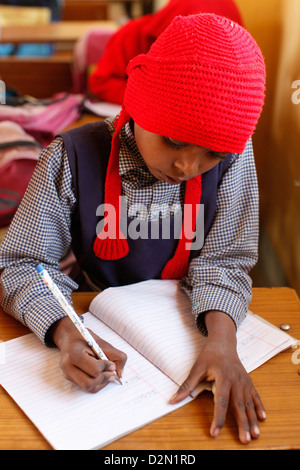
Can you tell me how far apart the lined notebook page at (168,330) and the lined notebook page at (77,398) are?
0.03 metres

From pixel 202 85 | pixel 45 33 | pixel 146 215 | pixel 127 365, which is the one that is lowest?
pixel 45 33

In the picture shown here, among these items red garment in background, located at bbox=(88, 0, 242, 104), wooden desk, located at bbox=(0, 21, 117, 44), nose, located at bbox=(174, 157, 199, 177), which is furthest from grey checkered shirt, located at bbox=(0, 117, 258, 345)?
wooden desk, located at bbox=(0, 21, 117, 44)

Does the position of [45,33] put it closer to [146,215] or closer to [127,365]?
[146,215]

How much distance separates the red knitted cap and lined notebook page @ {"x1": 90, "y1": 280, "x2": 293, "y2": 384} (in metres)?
0.37

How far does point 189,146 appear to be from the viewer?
0.88 meters

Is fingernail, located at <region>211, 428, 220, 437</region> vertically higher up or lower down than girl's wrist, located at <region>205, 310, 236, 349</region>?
lower down

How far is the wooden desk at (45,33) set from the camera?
3.86 meters

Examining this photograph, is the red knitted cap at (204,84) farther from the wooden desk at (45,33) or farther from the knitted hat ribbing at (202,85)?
the wooden desk at (45,33)

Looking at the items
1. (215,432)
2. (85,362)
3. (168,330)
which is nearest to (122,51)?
(168,330)

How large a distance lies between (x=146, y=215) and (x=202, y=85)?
395mm

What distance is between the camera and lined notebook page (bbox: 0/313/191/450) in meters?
0.75

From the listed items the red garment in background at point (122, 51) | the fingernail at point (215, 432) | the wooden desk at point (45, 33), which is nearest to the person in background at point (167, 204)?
the fingernail at point (215, 432)

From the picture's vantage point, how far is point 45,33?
4105 millimetres

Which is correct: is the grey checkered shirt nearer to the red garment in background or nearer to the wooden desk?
the red garment in background
